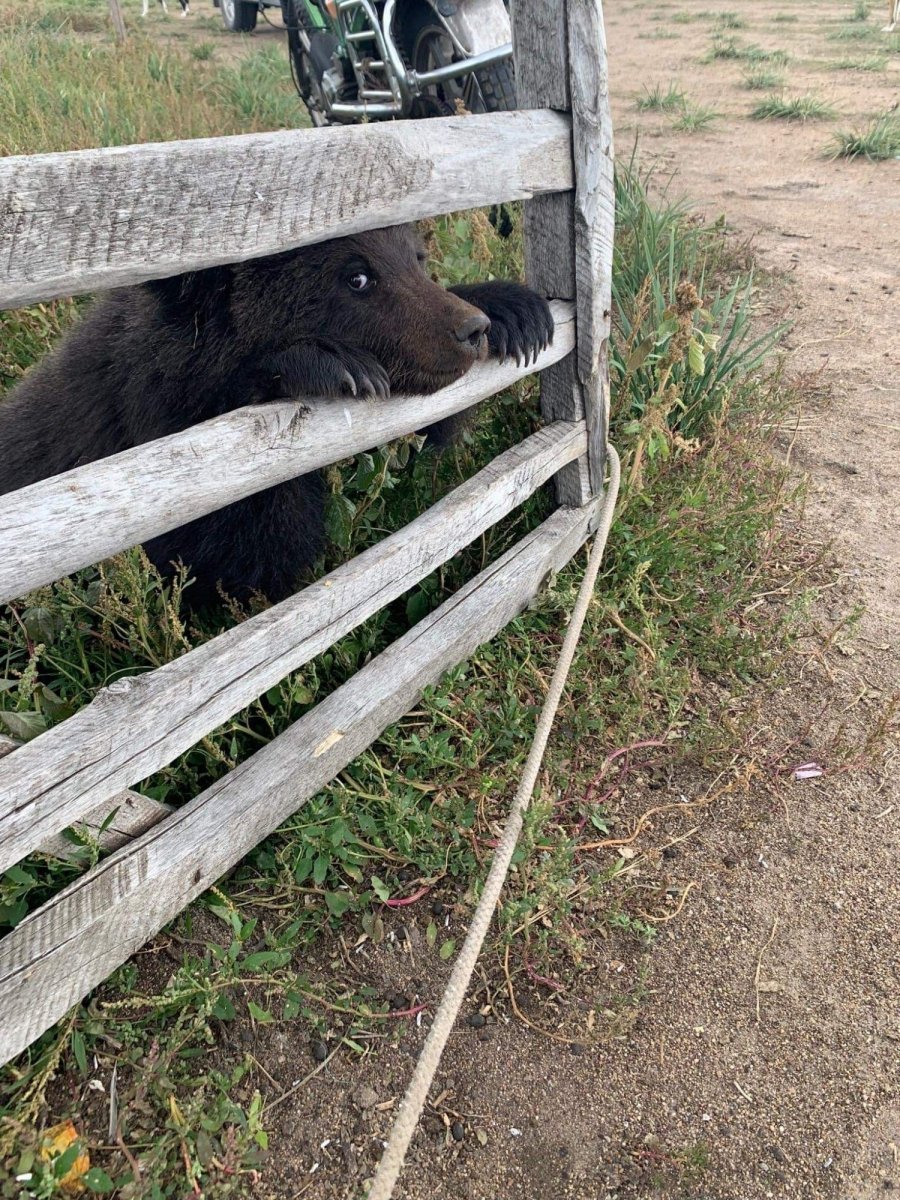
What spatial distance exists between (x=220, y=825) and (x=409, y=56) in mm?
6845

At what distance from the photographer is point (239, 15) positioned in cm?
1366

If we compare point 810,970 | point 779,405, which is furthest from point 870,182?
point 810,970

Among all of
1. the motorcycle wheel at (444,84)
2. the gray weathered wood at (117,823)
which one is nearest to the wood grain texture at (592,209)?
the gray weathered wood at (117,823)

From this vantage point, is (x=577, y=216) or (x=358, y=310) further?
(x=577, y=216)

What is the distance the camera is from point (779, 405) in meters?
4.25

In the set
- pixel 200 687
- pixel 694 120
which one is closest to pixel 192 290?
pixel 200 687

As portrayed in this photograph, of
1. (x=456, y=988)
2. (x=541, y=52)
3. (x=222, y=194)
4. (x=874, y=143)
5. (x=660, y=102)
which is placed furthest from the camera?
(x=660, y=102)

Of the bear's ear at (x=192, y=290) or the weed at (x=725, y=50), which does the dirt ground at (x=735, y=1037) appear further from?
the weed at (x=725, y=50)

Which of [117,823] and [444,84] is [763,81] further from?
[117,823]

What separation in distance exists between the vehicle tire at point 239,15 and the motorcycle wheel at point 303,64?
598cm

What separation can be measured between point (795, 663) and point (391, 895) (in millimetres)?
1800

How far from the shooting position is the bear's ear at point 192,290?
237 centimetres

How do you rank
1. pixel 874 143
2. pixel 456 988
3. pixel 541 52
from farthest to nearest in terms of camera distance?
pixel 874 143 → pixel 541 52 → pixel 456 988

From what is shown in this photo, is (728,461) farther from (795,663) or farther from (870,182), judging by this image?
(870,182)
